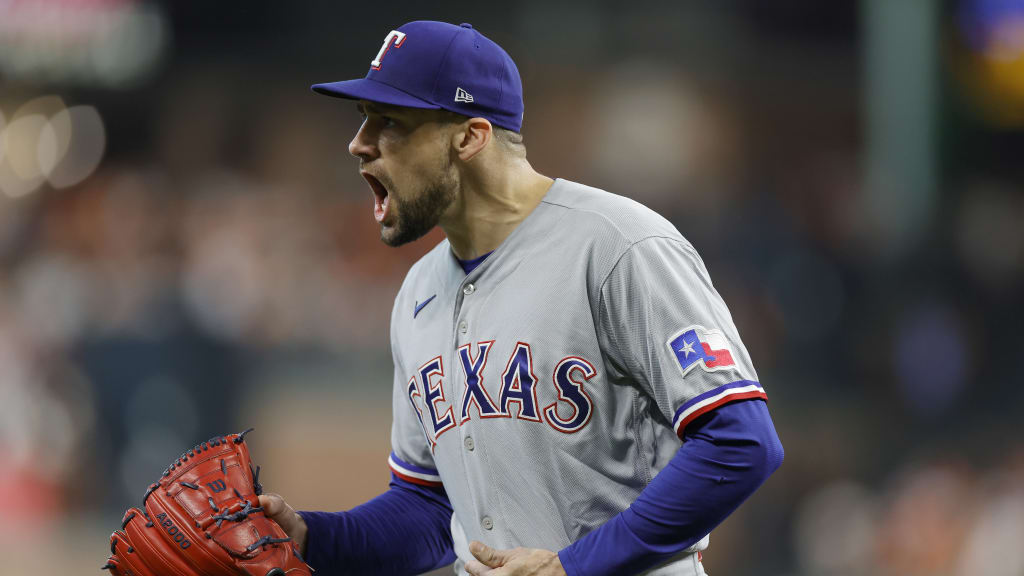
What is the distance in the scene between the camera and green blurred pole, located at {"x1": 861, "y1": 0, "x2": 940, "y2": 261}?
6.31m

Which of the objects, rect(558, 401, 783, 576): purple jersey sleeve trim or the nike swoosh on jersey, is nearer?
rect(558, 401, 783, 576): purple jersey sleeve trim

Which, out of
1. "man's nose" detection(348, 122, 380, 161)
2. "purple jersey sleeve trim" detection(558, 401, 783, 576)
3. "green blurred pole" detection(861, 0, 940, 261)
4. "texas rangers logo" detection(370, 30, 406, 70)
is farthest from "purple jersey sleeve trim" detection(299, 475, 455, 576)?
"green blurred pole" detection(861, 0, 940, 261)

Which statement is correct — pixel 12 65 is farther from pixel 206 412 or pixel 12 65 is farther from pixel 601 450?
pixel 601 450

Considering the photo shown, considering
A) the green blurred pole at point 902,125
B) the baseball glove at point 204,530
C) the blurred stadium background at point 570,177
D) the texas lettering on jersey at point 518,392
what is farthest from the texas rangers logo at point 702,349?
the green blurred pole at point 902,125

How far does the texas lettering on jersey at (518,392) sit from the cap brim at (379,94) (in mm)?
380

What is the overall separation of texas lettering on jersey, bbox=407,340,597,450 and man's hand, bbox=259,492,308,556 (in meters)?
0.29

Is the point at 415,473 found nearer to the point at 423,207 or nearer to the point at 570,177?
the point at 423,207

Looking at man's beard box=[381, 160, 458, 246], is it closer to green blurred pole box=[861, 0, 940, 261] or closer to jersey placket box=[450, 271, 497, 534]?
jersey placket box=[450, 271, 497, 534]

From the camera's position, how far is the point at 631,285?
159cm

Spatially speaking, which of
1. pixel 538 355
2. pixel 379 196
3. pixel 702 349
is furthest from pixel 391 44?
pixel 702 349

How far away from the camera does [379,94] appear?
67.0 inches

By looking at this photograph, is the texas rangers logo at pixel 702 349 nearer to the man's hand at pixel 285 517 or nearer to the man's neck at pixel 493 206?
the man's neck at pixel 493 206

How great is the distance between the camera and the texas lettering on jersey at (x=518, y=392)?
1.63 metres

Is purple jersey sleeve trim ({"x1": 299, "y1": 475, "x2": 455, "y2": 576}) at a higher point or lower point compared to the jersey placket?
lower
